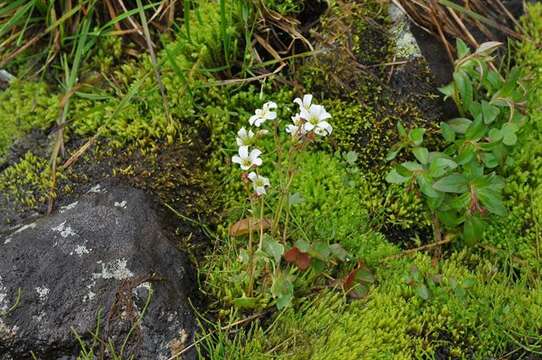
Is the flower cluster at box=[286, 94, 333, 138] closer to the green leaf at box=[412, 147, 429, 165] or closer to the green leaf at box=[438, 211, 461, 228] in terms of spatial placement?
the green leaf at box=[412, 147, 429, 165]

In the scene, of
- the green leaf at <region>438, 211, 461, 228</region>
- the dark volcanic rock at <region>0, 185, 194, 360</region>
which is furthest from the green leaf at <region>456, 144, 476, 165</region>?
the dark volcanic rock at <region>0, 185, 194, 360</region>

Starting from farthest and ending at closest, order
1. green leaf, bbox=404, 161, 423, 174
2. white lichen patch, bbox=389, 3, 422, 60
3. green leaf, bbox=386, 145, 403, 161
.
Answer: white lichen patch, bbox=389, 3, 422, 60, green leaf, bbox=386, 145, 403, 161, green leaf, bbox=404, 161, 423, 174

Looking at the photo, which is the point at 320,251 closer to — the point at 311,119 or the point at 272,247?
the point at 272,247

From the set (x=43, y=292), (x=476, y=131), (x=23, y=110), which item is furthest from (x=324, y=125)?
(x=23, y=110)

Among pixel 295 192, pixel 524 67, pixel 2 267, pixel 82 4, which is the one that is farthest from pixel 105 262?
pixel 524 67

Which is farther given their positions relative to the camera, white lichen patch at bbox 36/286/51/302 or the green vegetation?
the green vegetation

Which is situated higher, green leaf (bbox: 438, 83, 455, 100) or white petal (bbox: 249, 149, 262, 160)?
white petal (bbox: 249, 149, 262, 160)

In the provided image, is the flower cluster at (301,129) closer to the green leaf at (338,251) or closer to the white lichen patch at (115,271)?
the green leaf at (338,251)

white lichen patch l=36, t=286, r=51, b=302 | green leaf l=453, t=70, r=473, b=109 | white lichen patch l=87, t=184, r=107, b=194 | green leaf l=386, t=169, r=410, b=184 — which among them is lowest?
green leaf l=386, t=169, r=410, b=184
